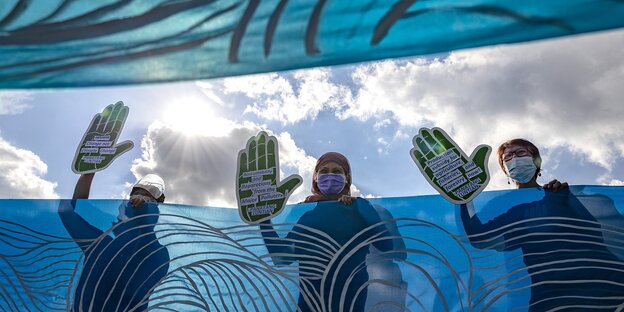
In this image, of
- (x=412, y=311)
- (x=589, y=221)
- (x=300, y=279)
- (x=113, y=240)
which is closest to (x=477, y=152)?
(x=589, y=221)

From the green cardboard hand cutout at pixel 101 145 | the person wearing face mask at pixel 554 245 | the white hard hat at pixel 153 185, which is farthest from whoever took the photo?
the white hard hat at pixel 153 185

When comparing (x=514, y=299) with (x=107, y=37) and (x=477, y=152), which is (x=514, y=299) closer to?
(x=477, y=152)

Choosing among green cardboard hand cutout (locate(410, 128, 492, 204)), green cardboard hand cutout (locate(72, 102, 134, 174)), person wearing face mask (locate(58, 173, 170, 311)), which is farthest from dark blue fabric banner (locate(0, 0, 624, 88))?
green cardboard hand cutout (locate(72, 102, 134, 174))

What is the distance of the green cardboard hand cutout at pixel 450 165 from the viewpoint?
2.94 m

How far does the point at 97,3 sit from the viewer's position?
5.03 feet

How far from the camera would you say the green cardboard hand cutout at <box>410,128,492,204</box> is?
2.94m

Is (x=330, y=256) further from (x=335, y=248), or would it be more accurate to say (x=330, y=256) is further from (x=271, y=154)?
(x=271, y=154)

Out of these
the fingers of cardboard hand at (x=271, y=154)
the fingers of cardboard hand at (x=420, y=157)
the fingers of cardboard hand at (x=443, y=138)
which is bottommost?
the fingers of cardboard hand at (x=420, y=157)

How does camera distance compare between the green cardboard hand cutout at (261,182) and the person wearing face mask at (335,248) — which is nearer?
the person wearing face mask at (335,248)

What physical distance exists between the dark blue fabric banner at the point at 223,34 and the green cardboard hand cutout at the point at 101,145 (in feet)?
6.33

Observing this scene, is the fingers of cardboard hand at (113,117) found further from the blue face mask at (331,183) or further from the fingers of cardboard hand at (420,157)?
the fingers of cardboard hand at (420,157)

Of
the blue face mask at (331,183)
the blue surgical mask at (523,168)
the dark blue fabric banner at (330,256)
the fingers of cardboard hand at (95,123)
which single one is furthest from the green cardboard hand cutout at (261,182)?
the blue surgical mask at (523,168)

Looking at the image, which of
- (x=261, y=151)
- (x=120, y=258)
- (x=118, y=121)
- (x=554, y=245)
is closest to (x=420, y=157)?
(x=554, y=245)

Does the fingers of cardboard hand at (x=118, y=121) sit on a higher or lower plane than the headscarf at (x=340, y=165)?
higher
